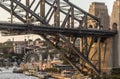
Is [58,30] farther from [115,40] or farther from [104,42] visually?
[104,42]

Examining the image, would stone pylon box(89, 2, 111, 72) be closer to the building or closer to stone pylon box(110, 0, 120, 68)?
the building

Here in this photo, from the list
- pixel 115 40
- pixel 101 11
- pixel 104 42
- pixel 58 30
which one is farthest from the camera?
pixel 101 11

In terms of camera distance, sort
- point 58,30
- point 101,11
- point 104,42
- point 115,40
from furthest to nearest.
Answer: point 101,11, point 104,42, point 115,40, point 58,30

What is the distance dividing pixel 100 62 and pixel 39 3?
43.3ft

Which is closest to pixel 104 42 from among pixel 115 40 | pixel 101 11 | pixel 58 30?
pixel 115 40

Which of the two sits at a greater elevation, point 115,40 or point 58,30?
point 58,30

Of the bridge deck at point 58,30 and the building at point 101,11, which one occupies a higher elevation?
the building at point 101,11

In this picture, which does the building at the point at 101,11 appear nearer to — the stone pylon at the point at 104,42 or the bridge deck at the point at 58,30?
the stone pylon at the point at 104,42

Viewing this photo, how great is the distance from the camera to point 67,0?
2677 inches

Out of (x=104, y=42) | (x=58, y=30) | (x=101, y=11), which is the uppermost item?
(x=101, y=11)

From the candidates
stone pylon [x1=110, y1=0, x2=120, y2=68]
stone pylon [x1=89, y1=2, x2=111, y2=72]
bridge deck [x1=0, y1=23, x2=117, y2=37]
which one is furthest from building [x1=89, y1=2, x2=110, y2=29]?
bridge deck [x1=0, y1=23, x2=117, y2=37]

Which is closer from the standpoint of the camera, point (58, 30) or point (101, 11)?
point (58, 30)

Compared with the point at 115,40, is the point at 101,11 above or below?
above

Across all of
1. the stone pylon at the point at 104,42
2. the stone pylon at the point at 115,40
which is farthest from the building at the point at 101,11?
the stone pylon at the point at 115,40
